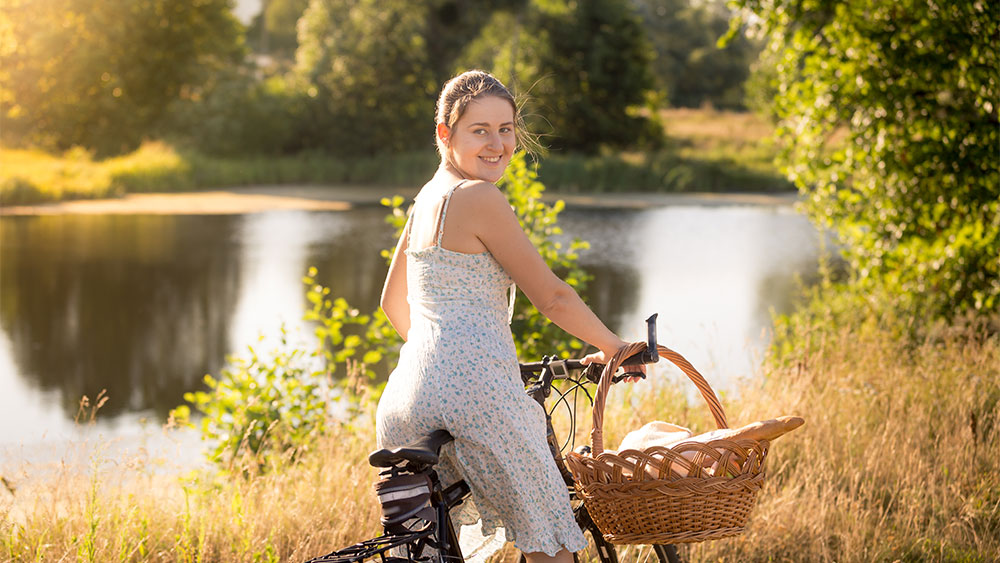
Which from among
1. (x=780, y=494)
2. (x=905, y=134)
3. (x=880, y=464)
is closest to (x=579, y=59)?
(x=905, y=134)

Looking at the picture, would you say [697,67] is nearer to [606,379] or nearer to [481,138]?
[481,138]

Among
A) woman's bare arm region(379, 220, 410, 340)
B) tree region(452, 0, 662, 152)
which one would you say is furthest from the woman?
tree region(452, 0, 662, 152)

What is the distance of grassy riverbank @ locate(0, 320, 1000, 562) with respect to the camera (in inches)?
142

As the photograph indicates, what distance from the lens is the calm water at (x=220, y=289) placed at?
957cm

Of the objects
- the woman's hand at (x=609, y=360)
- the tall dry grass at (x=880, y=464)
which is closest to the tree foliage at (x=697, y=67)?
the tall dry grass at (x=880, y=464)

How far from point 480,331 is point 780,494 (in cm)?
257

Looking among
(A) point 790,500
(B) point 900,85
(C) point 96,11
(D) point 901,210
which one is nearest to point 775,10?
(B) point 900,85

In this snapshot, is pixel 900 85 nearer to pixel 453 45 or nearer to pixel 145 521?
pixel 145 521

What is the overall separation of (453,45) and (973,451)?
1231 inches

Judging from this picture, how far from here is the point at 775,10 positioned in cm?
749

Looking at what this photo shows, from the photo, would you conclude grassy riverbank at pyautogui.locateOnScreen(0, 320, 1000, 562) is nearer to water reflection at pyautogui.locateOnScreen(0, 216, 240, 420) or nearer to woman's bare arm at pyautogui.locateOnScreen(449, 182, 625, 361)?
woman's bare arm at pyautogui.locateOnScreen(449, 182, 625, 361)

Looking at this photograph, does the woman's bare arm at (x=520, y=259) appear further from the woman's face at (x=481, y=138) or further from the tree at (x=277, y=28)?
the tree at (x=277, y=28)

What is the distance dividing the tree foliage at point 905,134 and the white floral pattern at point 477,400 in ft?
17.2

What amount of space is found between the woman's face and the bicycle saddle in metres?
0.66
